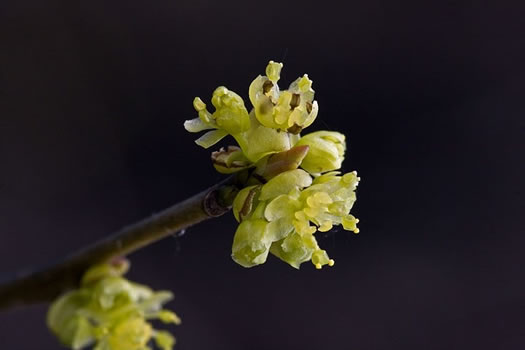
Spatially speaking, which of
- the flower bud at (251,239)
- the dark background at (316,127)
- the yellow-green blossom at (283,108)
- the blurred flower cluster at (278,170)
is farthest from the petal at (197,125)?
the dark background at (316,127)

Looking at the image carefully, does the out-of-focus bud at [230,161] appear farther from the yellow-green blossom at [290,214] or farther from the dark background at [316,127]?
the dark background at [316,127]

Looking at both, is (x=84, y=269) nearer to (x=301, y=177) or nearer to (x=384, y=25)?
(x=301, y=177)

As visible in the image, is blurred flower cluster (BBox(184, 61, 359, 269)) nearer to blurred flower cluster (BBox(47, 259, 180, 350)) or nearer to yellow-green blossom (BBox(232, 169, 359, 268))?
yellow-green blossom (BBox(232, 169, 359, 268))

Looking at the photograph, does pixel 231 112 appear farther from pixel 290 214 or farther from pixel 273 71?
pixel 290 214

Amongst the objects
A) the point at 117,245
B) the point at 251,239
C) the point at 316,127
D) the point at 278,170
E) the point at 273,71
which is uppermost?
the point at 316,127

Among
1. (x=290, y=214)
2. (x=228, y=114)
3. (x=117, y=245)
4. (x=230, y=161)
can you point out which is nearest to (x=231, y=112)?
(x=228, y=114)

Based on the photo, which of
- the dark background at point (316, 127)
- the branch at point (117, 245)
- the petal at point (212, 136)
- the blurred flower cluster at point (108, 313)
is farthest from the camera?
the dark background at point (316, 127)
